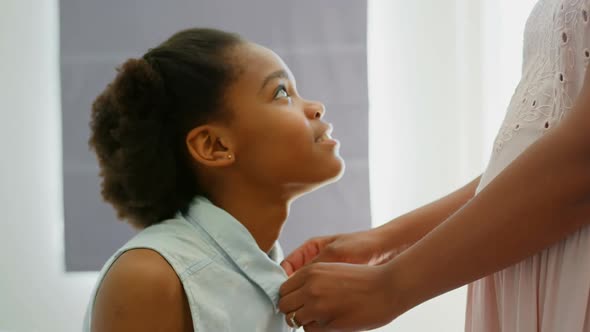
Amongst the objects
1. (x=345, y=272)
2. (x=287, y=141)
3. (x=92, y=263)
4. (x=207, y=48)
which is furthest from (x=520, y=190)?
(x=92, y=263)

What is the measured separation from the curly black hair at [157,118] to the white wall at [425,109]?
4.23ft

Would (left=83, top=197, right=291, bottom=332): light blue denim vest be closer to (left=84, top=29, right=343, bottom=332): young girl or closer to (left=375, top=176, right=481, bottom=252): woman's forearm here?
(left=84, top=29, right=343, bottom=332): young girl

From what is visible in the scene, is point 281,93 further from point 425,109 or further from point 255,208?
point 425,109

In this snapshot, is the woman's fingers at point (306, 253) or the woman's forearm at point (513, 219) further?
the woman's fingers at point (306, 253)

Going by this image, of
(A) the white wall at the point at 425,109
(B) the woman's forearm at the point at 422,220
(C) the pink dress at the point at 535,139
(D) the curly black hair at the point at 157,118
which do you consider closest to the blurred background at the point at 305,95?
(A) the white wall at the point at 425,109

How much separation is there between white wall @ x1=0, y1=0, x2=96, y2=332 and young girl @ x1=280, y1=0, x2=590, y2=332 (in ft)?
5.89

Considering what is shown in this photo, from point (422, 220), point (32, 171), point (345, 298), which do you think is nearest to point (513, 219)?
point (345, 298)

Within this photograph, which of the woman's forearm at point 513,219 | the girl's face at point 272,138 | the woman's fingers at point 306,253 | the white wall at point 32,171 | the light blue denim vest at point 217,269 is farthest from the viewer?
the white wall at point 32,171

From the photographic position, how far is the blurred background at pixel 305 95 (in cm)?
220

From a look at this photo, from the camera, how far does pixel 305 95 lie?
224 centimetres

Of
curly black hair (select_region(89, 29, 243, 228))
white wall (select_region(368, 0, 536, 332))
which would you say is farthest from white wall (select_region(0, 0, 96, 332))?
curly black hair (select_region(89, 29, 243, 228))

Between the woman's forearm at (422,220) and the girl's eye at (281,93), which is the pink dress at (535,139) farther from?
the girl's eye at (281,93)

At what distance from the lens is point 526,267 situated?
0.72 m

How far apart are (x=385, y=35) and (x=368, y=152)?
1.48 ft
